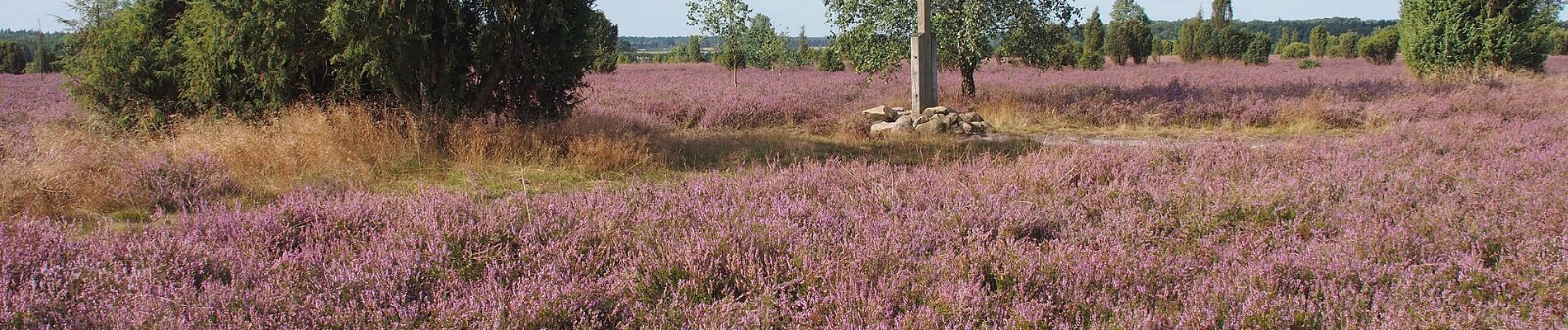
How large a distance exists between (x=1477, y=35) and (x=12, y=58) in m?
46.8

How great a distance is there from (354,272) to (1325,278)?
343cm

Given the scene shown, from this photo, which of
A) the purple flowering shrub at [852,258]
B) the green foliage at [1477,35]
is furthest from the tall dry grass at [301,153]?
the green foliage at [1477,35]

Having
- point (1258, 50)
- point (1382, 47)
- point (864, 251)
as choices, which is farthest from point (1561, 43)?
point (864, 251)

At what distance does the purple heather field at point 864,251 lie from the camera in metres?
2.87

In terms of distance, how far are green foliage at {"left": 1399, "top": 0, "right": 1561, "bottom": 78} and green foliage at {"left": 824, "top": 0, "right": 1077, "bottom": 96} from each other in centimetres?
976

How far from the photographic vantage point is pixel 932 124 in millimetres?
9859

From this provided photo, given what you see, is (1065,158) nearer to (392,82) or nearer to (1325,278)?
(1325,278)

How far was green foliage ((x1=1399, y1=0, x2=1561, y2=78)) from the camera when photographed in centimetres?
1684

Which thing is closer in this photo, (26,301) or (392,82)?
(26,301)

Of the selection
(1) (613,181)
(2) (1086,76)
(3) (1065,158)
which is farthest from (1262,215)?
(2) (1086,76)

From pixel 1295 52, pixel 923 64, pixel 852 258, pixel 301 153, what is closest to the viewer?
pixel 852 258

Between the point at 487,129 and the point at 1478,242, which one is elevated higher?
the point at 487,129

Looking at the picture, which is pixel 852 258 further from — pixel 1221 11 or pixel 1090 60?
pixel 1221 11

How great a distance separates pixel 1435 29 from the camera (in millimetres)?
17672
